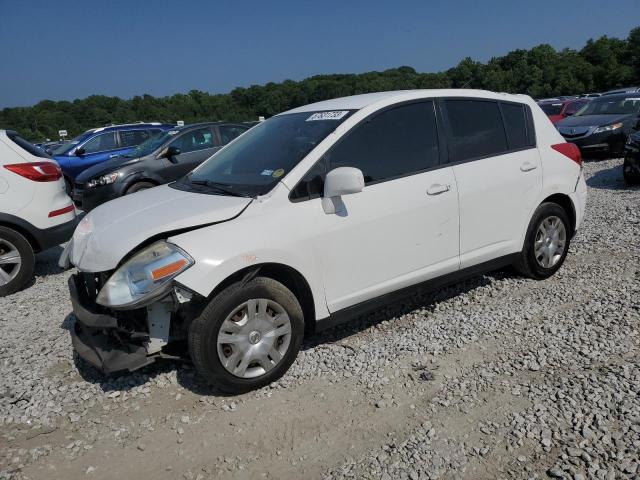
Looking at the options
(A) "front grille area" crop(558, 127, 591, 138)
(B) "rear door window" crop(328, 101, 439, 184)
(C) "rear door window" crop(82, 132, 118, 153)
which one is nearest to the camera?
(B) "rear door window" crop(328, 101, 439, 184)

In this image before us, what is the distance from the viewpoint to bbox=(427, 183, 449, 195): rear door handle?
148 inches

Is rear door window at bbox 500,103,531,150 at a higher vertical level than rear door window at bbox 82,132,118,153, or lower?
lower

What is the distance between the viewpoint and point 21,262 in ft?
18.3

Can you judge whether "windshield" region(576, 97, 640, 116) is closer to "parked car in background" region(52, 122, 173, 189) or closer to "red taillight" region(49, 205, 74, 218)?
"parked car in background" region(52, 122, 173, 189)

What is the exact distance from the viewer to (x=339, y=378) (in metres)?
3.34

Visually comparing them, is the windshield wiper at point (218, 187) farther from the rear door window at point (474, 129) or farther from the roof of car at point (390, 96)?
the rear door window at point (474, 129)

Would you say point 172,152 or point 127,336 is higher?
point 172,152

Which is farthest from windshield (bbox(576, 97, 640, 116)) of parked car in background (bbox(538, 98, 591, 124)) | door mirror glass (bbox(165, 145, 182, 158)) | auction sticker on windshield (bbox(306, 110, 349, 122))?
auction sticker on windshield (bbox(306, 110, 349, 122))

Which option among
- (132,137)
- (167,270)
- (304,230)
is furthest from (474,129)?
(132,137)

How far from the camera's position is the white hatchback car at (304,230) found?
9.88ft

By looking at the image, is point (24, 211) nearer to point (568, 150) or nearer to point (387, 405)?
point (387, 405)

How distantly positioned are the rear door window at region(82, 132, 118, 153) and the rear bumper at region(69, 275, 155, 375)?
34.9 feet

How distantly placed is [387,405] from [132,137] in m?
11.8

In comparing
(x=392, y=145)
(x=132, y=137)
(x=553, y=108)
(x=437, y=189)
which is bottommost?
(x=437, y=189)
